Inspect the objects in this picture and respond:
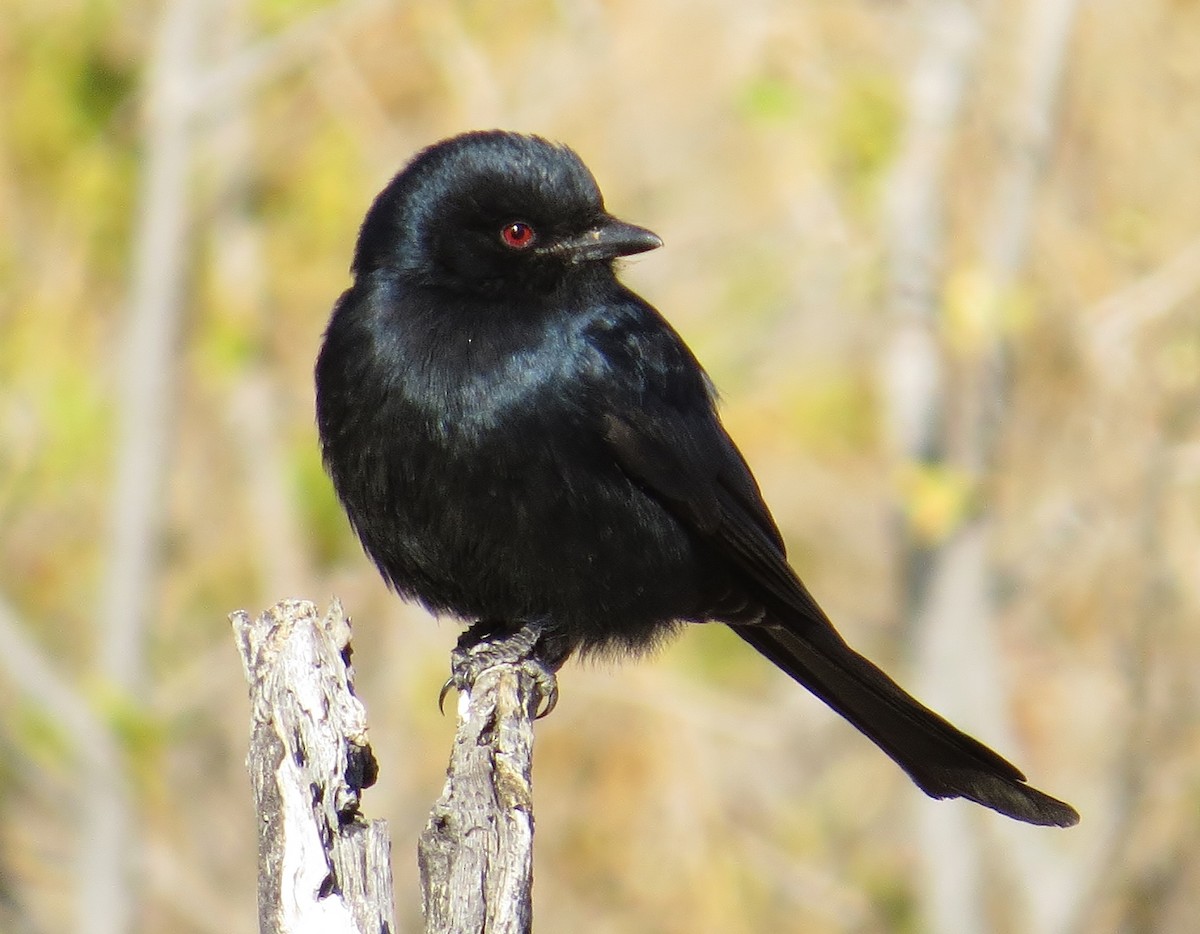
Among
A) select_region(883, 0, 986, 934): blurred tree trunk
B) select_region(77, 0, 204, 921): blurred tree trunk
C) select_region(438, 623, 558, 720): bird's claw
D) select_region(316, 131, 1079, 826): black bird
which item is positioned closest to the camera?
select_region(316, 131, 1079, 826): black bird

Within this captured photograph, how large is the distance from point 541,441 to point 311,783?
1.31 metres

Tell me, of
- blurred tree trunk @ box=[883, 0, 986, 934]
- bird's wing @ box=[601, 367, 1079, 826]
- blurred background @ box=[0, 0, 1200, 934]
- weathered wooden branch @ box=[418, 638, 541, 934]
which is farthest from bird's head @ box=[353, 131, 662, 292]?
blurred tree trunk @ box=[883, 0, 986, 934]

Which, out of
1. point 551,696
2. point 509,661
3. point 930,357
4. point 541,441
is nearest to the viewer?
point 541,441

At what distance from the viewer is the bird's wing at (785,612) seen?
454cm

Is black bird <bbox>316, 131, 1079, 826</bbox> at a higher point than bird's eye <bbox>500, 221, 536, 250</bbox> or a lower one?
lower

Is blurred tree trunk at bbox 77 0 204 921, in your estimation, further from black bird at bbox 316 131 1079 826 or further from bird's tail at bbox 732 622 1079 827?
bird's tail at bbox 732 622 1079 827

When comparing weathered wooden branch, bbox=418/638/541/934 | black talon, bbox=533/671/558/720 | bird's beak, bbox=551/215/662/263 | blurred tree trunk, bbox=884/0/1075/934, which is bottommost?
weathered wooden branch, bbox=418/638/541/934

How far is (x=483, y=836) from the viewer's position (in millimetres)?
3242

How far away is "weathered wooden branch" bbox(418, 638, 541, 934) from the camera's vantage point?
123 inches

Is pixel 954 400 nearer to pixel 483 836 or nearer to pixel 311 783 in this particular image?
pixel 483 836

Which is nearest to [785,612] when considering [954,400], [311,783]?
[311,783]

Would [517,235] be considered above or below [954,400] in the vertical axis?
below

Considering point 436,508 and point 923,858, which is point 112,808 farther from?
point 436,508

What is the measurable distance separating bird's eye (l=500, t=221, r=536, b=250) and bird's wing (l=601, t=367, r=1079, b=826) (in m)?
0.50
